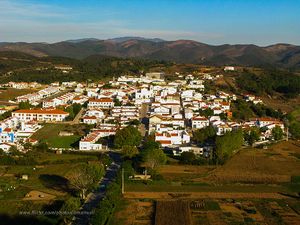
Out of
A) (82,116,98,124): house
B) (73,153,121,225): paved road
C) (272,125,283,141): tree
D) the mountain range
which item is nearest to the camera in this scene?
(73,153,121,225): paved road

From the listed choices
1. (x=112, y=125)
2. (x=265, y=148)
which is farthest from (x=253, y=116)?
(x=112, y=125)

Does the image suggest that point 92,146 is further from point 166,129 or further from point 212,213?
point 212,213

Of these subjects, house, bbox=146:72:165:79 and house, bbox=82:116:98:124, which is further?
house, bbox=146:72:165:79

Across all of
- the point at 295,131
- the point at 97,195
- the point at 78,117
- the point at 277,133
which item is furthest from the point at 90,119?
the point at 97,195

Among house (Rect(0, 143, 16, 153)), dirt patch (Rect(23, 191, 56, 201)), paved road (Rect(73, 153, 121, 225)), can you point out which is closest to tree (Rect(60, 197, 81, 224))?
paved road (Rect(73, 153, 121, 225))

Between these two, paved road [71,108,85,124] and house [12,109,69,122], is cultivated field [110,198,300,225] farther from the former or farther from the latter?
house [12,109,69,122]

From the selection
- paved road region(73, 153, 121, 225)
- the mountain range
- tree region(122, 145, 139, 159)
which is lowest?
paved road region(73, 153, 121, 225)

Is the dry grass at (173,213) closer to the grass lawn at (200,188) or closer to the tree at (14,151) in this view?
the grass lawn at (200,188)

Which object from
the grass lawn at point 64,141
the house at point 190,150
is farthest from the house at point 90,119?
the house at point 190,150
